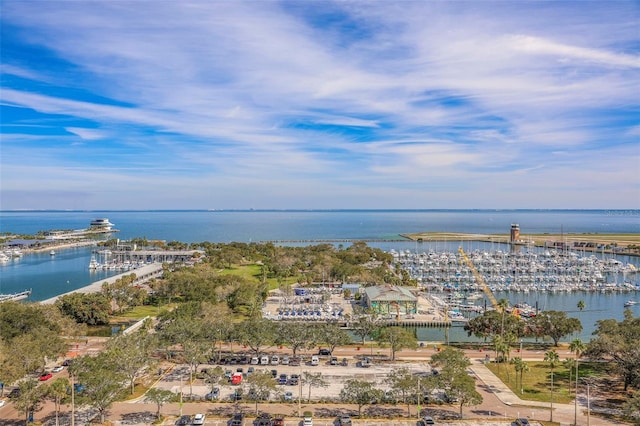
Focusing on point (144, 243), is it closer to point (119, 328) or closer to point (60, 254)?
point (60, 254)

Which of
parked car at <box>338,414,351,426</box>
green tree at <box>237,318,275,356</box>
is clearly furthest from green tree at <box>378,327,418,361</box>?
parked car at <box>338,414,351,426</box>

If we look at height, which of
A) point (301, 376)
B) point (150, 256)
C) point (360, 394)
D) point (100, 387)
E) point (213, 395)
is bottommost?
point (213, 395)

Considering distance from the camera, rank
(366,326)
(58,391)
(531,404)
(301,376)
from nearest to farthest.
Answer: (58,391), (531,404), (301,376), (366,326)

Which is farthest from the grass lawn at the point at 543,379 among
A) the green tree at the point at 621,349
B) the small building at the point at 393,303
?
the small building at the point at 393,303

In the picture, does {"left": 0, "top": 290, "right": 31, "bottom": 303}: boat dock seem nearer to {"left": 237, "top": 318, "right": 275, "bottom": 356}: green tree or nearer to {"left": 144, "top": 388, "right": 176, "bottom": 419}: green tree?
{"left": 237, "top": 318, "right": 275, "bottom": 356}: green tree

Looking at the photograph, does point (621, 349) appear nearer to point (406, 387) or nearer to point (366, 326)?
point (406, 387)

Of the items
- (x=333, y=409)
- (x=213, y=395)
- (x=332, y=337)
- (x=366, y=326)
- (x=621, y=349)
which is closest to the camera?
(x=333, y=409)

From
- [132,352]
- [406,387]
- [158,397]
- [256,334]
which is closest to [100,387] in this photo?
[158,397]

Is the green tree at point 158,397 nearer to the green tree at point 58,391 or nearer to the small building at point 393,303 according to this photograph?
the green tree at point 58,391
